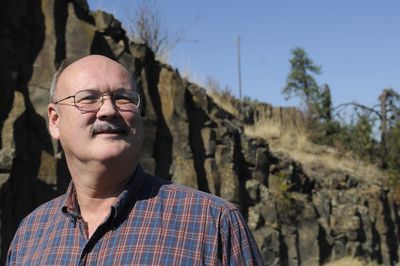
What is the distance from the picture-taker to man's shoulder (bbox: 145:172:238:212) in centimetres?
247

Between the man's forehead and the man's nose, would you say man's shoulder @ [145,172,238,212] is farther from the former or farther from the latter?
the man's forehead

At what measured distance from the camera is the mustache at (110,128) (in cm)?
250

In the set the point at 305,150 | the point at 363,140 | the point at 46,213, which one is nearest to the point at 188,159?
the point at 46,213

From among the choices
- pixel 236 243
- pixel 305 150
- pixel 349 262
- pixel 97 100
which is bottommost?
pixel 349 262

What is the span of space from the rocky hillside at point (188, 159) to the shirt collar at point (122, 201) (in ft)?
20.5

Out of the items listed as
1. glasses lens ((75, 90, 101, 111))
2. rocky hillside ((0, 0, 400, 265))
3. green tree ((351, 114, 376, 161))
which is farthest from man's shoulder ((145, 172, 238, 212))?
green tree ((351, 114, 376, 161))

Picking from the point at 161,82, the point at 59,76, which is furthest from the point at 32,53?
the point at 59,76

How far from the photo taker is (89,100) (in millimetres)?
2564

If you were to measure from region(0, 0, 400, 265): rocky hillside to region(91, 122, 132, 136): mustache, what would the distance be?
6.51 metres

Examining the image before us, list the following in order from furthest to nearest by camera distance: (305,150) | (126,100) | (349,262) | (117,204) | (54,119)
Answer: (305,150) → (349,262) → (54,119) → (126,100) → (117,204)

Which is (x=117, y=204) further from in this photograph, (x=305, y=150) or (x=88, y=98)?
(x=305, y=150)

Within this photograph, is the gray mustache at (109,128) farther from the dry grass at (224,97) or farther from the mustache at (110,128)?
the dry grass at (224,97)

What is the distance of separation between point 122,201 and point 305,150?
79.2 ft

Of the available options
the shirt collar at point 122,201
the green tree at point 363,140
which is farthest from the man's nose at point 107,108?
the green tree at point 363,140
